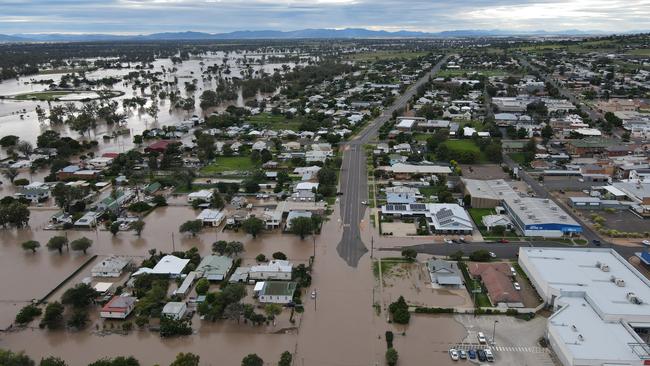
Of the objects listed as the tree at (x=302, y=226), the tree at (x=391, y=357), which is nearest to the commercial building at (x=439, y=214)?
the tree at (x=302, y=226)

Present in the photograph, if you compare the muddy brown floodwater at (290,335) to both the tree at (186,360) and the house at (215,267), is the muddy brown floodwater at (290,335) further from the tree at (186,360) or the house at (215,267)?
the house at (215,267)

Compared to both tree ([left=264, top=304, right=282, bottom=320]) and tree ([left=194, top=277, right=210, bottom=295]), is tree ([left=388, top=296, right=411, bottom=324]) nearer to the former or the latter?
tree ([left=264, top=304, right=282, bottom=320])

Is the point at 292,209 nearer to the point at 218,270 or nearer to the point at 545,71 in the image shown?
the point at 218,270

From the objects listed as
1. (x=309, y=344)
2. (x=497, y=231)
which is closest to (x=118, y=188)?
(x=309, y=344)

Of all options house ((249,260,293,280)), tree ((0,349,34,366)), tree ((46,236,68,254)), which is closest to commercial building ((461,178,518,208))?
house ((249,260,293,280))

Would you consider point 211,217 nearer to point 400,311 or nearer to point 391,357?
point 400,311

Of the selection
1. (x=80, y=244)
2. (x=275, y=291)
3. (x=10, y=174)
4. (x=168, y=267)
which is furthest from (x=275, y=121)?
→ (x=275, y=291)

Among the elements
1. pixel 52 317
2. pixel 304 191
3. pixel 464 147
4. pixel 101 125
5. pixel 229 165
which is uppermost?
pixel 101 125
